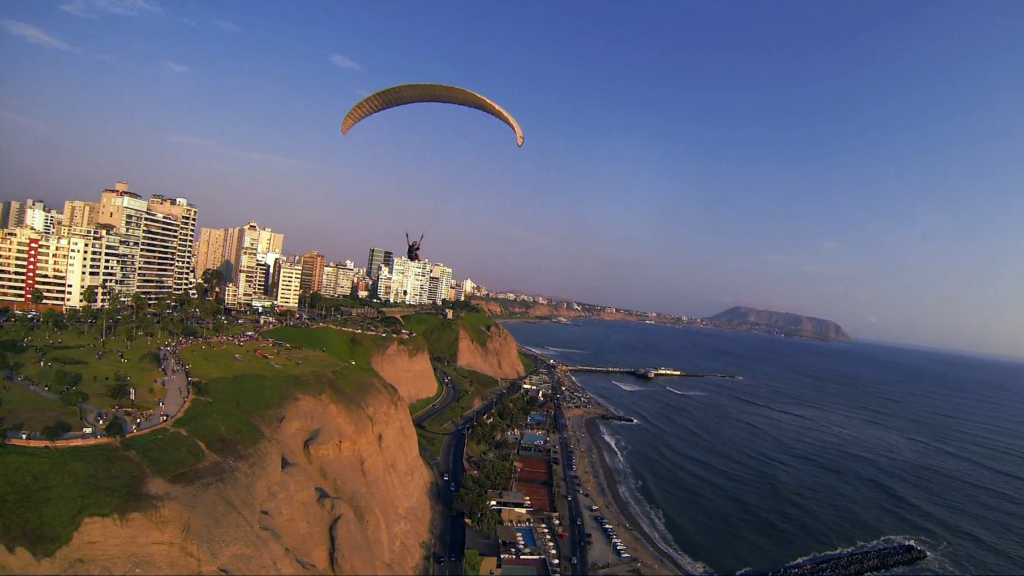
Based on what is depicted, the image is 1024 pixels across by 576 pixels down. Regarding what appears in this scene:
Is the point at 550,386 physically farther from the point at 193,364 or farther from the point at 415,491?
the point at 193,364

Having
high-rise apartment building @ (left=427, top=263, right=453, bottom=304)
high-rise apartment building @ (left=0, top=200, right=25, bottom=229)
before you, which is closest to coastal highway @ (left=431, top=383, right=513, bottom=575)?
high-rise apartment building @ (left=0, top=200, right=25, bottom=229)

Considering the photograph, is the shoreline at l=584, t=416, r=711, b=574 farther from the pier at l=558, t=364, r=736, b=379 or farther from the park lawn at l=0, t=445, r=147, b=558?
the pier at l=558, t=364, r=736, b=379

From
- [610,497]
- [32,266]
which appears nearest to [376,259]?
[32,266]

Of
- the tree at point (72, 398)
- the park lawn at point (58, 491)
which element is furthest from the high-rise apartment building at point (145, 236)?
the park lawn at point (58, 491)

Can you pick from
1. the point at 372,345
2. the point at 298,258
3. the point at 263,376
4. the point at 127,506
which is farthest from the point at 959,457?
the point at 298,258

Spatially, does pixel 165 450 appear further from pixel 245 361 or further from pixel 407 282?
pixel 407 282
